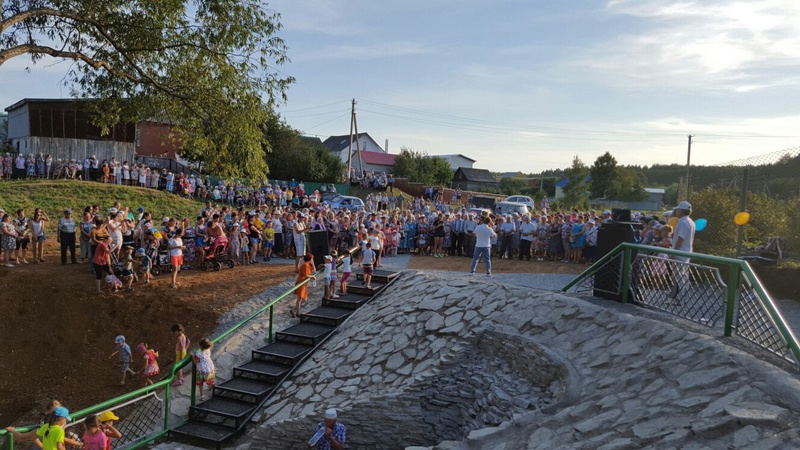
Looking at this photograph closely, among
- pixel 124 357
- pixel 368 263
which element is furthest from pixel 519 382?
pixel 124 357

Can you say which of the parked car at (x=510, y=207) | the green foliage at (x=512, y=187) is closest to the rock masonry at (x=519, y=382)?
the parked car at (x=510, y=207)

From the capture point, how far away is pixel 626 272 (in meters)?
8.65

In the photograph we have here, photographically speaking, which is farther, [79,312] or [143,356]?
[79,312]

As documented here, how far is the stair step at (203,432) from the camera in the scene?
10.4 m

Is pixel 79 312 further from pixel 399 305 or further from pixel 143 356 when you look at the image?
pixel 399 305

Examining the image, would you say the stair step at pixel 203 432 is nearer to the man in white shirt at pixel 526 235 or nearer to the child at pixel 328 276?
the child at pixel 328 276

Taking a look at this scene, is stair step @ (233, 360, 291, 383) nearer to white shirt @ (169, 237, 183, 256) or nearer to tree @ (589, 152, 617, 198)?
white shirt @ (169, 237, 183, 256)

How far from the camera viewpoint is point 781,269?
1380 centimetres

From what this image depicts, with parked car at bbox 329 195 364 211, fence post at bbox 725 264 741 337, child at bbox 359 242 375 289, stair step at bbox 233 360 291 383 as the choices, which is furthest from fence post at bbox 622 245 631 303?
parked car at bbox 329 195 364 211

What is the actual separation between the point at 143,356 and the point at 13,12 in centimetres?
800

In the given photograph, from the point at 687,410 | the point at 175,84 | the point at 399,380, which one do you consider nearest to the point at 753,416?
the point at 687,410

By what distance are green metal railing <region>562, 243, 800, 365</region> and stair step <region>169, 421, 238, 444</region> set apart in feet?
23.4

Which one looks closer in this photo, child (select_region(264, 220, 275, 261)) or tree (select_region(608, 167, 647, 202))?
child (select_region(264, 220, 275, 261))

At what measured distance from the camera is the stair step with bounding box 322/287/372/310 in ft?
45.4
